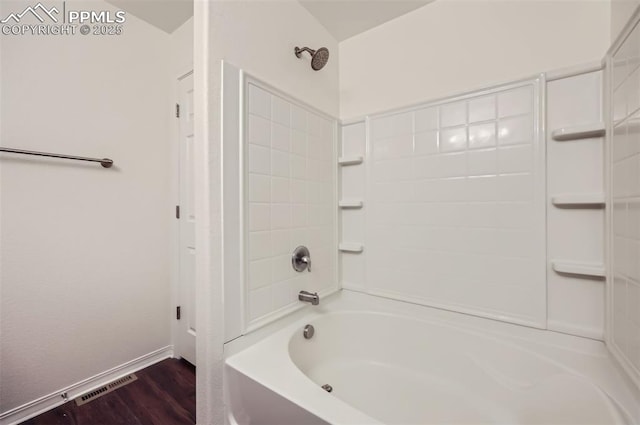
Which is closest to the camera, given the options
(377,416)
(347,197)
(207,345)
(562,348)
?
(207,345)

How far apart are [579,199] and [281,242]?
4.11 ft

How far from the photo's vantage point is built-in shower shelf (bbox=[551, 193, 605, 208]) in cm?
98

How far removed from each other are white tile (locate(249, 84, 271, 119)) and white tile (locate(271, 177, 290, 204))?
0.30 m

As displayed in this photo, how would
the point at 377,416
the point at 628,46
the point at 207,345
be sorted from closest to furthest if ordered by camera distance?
the point at 628,46, the point at 207,345, the point at 377,416

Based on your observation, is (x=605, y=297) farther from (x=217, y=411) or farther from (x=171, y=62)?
(x=171, y=62)

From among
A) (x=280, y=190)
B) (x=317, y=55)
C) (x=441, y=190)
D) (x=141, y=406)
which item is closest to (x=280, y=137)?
(x=280, y=190)

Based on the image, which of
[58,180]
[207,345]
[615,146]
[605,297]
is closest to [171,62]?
[58,180]

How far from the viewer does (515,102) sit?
1166 mm

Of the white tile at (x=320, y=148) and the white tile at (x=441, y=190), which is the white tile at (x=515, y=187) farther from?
the white tile at (x=320, y=148)

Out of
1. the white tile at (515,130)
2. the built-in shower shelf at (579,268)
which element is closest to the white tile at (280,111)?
the white tile at (515,130)

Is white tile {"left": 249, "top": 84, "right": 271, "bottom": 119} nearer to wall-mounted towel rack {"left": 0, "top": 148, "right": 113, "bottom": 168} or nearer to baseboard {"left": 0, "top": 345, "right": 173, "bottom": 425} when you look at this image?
wall-mounted towel rack {"left": 0, "top": 148, "right": 113, "bottom": 168}

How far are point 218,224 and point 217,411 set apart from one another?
704mm

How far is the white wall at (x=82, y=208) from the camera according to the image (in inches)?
50.4

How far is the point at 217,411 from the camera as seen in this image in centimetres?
96
